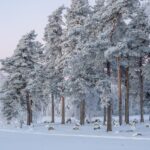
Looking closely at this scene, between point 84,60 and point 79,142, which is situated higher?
point 84,60

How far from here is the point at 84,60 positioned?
3588cm

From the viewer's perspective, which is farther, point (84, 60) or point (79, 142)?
point (84, 60)

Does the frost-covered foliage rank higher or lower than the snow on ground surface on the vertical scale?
higher

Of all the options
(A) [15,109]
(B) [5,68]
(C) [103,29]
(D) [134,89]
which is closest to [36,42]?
(B) [5,68]

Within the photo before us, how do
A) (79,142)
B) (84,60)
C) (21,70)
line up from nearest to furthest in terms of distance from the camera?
(79,142)
(84,60)
(21,70)

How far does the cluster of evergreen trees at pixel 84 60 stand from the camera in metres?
33.6

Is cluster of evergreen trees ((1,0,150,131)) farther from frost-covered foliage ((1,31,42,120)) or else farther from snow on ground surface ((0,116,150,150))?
snow on ground surface ((0,116,150,150))

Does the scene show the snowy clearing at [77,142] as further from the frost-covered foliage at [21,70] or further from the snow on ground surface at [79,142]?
the frost-covered foliage at [21,70]

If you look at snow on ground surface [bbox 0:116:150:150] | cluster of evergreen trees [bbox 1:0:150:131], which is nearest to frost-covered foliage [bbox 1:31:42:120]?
cluster of evergreen trees [bbox 1:0:150:131]

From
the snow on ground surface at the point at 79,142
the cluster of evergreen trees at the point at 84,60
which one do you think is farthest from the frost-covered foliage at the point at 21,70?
the snow on ground surface at the point at 79,142

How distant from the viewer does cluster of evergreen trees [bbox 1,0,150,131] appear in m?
33.6

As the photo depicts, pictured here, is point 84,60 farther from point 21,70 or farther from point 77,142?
point 21,70

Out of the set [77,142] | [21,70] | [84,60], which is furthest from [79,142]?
[21,70]

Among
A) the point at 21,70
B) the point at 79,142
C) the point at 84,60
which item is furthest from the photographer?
the point at 21,70
